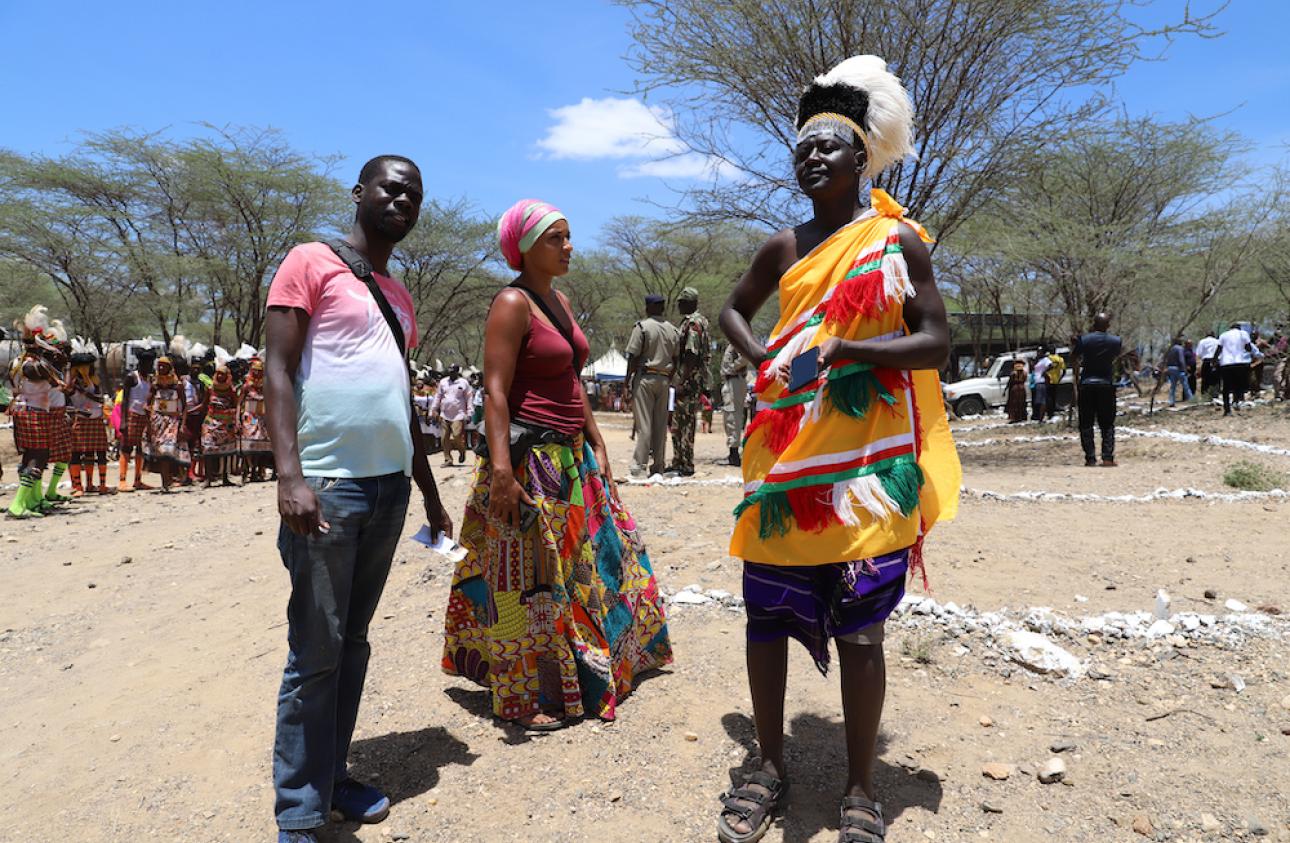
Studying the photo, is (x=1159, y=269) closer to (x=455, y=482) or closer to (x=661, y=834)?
(x=455, y=482)

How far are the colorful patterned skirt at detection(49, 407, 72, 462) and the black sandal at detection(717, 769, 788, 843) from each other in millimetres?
9309

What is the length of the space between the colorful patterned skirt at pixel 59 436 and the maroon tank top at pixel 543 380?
27.6ft

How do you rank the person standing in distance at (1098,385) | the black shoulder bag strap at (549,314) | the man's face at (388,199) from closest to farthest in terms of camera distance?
1. the man's face at (388,199)
2. the black shoulder bag strap at (549,314)
3. the person standing in distance at (1098,385)

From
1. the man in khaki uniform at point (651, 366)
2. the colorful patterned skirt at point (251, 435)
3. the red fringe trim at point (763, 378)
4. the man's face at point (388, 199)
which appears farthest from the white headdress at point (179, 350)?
the red fringe trim at point (763, 378)

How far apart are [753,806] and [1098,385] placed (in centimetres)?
924

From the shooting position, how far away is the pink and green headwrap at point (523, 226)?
293cm

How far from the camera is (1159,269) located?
17703 mm

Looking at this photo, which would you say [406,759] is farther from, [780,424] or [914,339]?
[914,339]

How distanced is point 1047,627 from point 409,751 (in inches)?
108

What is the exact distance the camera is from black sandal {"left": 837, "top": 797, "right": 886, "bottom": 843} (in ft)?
7.26

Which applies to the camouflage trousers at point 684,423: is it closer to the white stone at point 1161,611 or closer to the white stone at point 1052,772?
the white stone at point 1161,611

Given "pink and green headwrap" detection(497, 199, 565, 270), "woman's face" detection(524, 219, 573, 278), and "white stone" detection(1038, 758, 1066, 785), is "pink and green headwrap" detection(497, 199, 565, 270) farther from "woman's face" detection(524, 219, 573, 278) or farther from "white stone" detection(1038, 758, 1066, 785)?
"white stone" detection(1038, 758, 1066, 785)

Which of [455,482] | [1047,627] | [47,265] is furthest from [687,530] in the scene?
[47,265]

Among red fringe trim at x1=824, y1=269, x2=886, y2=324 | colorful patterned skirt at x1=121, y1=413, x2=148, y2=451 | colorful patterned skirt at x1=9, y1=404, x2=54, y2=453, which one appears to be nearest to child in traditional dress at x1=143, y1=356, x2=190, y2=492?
colorful patterned skirt at x1=121, y1=413, x2=148, y2=451
